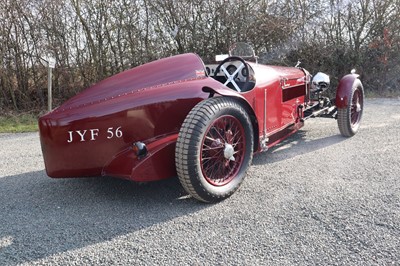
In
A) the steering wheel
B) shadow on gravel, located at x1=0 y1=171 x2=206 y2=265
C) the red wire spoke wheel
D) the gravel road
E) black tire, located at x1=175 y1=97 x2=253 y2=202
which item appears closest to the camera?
the gravel road

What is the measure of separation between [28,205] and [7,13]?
6.99 m

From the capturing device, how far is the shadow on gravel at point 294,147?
13.3ft

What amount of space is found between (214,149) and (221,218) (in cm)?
60

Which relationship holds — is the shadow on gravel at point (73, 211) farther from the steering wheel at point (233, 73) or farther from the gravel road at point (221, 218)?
the steering wheel at point (233, 73)

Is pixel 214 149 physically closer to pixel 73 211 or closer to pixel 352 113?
pixel 73 211

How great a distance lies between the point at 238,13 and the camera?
944 cm

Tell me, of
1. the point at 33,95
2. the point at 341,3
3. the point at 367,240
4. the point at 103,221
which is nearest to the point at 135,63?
the point at 33,95

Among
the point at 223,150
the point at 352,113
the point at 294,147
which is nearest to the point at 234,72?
the point at 223,150

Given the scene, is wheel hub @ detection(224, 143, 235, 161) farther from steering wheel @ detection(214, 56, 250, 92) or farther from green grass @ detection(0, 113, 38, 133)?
green grass @ detection(0, 113, 38, 133)

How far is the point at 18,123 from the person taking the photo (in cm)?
738

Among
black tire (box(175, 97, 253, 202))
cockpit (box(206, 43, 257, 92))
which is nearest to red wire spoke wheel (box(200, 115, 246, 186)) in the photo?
black tire (box(175, 97, 253, 202))

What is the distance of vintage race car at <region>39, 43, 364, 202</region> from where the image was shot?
2639 millimetres

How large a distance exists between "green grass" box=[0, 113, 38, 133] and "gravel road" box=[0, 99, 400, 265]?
9.99 ft

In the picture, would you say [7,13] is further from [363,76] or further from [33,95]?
[363,76]
